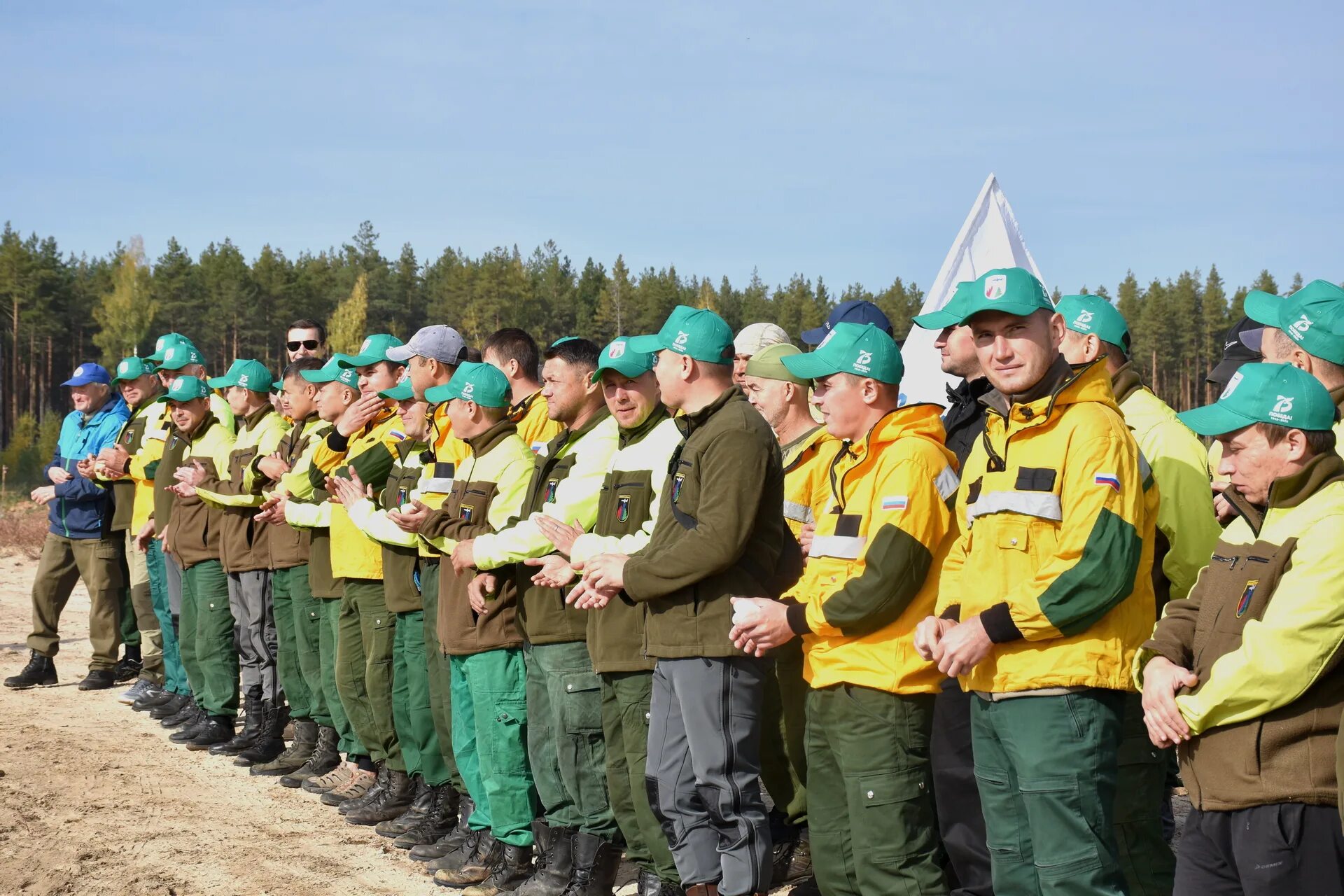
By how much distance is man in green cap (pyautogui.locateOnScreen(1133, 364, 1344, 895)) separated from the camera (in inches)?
134

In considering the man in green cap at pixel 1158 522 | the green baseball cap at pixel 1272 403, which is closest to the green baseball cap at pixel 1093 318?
the man in green cap at pixel 1158 522

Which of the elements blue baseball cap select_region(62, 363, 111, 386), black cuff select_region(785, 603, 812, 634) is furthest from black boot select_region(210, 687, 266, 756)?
black cuff select_region(785, 603, 812, 634)

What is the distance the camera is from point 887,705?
459 centimetres

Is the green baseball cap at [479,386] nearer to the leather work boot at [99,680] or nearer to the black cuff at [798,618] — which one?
the black cuff at [798,618]

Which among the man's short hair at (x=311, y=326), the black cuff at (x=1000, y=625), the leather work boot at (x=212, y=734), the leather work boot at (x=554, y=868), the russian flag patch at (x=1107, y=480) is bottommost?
the leather work boot at (x=212, y=734)

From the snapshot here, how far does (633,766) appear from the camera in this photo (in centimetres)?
557

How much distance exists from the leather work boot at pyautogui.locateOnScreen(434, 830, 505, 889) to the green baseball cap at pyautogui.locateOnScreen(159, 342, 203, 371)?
19.1 feet

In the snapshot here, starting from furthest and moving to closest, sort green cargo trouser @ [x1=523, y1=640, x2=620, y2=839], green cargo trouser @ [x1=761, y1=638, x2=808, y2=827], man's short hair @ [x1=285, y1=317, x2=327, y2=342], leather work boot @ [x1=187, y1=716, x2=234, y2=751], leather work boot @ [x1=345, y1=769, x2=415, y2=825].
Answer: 1. man's short hair @ [x1=285, y1=317, x2=327, y2=342]
2. leather work boot @ [x1=187, y1=716, x2=234, y2=751]
3. leather work boot @ [x1=345, y1=769, x2=415, y2=825]
4. green cargo trouser @ [x1=761, y1=638, x2=808, y2=827]
5. green cargo trouser @ [x1=523, y1=640, x2=620, y2=839]

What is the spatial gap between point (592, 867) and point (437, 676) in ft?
5.26

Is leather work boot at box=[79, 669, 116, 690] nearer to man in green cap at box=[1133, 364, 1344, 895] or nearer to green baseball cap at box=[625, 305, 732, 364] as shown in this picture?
green baseball cap at box=[625, 305, 732, 364]

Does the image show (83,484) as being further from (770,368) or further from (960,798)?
(960,798)

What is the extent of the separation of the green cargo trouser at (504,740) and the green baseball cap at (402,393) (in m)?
1.83

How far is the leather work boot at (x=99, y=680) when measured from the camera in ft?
38.7

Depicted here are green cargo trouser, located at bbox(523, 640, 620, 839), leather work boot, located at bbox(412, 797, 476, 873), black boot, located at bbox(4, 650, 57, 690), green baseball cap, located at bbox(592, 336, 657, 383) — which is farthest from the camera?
black boot, located at bbox(4, 650, 57, 690)
